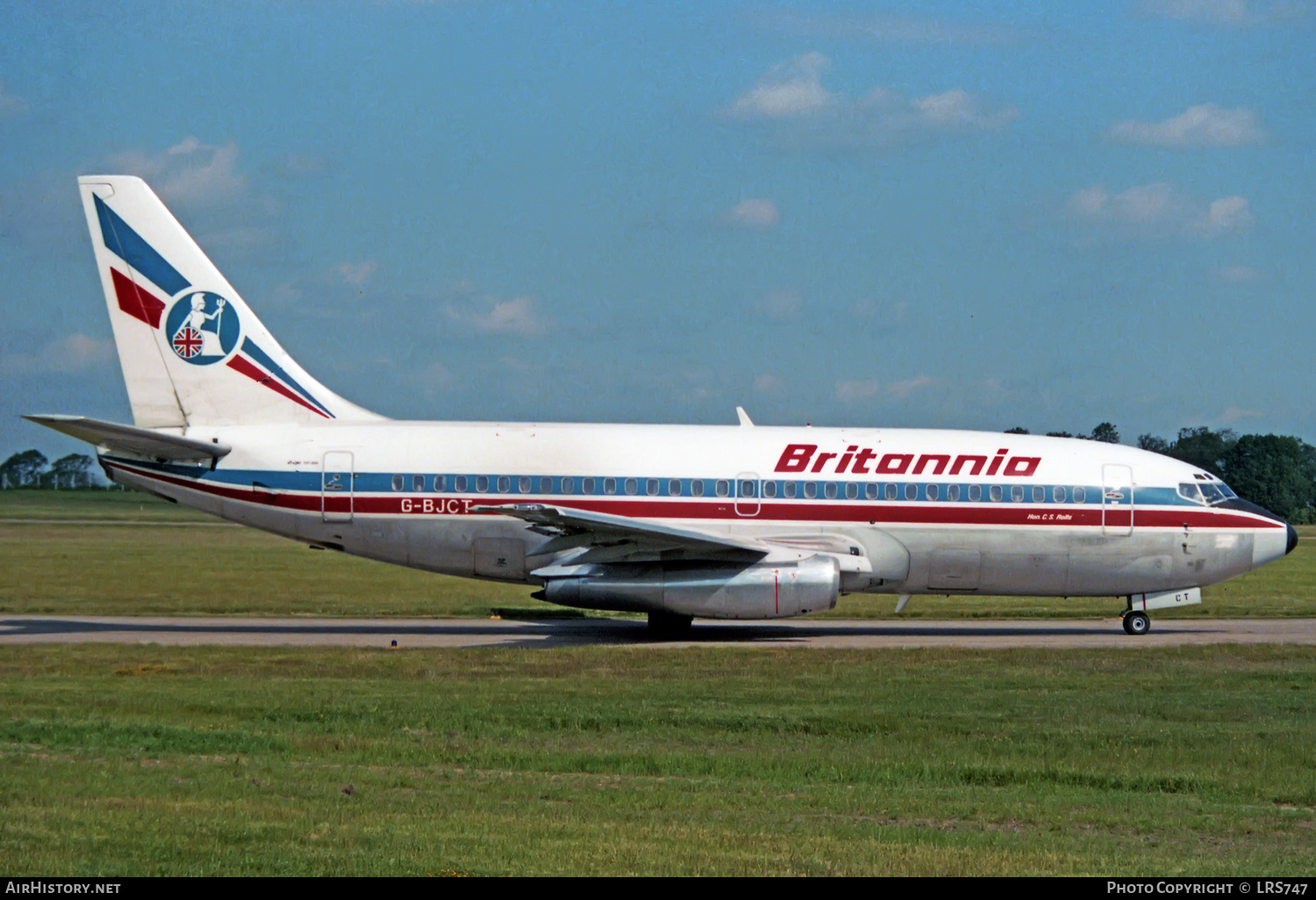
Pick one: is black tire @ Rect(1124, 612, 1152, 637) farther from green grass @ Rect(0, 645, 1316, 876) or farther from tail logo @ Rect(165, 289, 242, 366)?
tail logo @ Rect(165, 289, 242, 366)

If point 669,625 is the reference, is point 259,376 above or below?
above

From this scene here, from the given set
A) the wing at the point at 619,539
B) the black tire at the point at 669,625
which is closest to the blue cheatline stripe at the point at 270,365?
the wing at the point at 619,539

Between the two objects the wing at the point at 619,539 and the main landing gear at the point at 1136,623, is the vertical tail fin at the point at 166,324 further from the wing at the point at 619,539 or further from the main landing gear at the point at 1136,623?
the main landing gear at the point at 1136,623

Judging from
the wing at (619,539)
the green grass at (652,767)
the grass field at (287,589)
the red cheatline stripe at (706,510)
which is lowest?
the green grass at (652,767)

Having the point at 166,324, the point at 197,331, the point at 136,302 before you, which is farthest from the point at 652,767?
the point at 136,302

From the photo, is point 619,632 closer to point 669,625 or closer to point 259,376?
point 669,625

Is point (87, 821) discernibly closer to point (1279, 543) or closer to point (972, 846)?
point (972, 846)

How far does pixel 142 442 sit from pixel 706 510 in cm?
1018

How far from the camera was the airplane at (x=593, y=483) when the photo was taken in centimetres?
2531

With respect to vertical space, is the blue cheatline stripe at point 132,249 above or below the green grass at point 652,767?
above

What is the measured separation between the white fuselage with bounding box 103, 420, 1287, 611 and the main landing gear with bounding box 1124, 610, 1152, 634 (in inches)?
24.5

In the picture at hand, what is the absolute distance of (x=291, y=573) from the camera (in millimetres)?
40031

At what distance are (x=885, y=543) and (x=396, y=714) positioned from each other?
1259 centimetres

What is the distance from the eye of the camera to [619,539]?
78.9 ft
